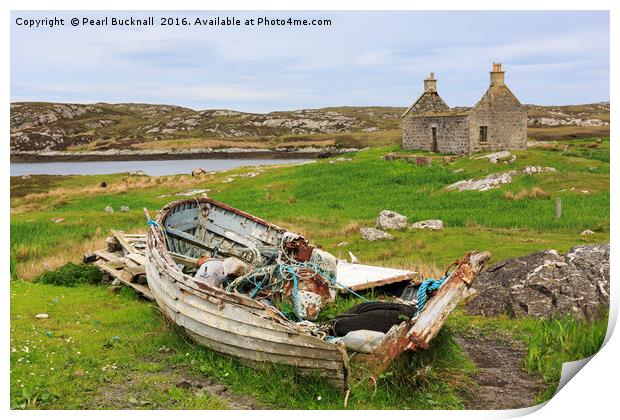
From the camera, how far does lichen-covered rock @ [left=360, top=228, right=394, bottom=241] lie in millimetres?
21750

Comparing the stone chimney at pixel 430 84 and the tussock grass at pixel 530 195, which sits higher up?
the stone chimney at pixel 430 84

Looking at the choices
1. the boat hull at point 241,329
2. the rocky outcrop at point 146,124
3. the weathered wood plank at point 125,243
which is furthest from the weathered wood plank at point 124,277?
the rocky outcrop at point 146,124

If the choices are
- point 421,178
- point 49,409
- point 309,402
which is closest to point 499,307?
point 309,402

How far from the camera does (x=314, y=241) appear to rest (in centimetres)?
2238

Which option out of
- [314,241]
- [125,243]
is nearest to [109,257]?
[125,243]

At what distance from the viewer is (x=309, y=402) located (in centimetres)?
952

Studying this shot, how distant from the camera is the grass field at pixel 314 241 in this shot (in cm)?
988

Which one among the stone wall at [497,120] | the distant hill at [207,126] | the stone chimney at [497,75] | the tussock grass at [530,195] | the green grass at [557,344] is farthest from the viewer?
the distant hill at [207,126]

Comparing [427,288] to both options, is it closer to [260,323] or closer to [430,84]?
[260,323]

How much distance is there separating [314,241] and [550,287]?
421 inches

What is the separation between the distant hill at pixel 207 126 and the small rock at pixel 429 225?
53.8 metres

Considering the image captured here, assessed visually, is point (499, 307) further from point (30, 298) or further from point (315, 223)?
point (315, 223)

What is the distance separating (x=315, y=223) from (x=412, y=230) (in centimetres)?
474

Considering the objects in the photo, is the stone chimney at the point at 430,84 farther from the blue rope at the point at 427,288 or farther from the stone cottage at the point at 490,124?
the blue rope at the point at 427,288
